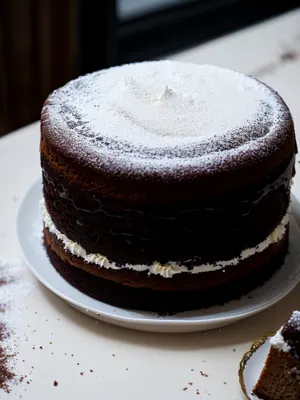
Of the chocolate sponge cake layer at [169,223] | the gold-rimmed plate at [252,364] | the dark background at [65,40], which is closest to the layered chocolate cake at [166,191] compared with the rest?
the chocolate sponge cake layer at [169,223]

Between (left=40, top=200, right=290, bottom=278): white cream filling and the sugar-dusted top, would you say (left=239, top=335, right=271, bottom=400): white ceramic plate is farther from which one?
the sugar-dusted top

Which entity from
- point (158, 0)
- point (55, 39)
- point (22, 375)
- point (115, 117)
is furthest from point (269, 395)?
point (158, 0)

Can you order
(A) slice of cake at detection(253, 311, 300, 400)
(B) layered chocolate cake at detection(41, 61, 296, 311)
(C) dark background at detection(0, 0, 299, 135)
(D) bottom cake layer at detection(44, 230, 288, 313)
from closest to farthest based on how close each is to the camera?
(A) slice of cake at detection(253, 311, 300, 400), (B) layered chocolate cake at detection(41, 61, 296, 311), (D) bottom cake layer at detection(44, 230, 288, 313), (C) dark background at detection(0, 0, 299, 135)

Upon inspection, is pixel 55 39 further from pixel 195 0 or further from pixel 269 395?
pixel 269 395

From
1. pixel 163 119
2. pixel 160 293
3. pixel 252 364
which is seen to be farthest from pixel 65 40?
pixel 252 364

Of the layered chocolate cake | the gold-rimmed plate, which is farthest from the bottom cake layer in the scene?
the gold-rimmed plate

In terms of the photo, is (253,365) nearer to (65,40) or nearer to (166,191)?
(166,191)
